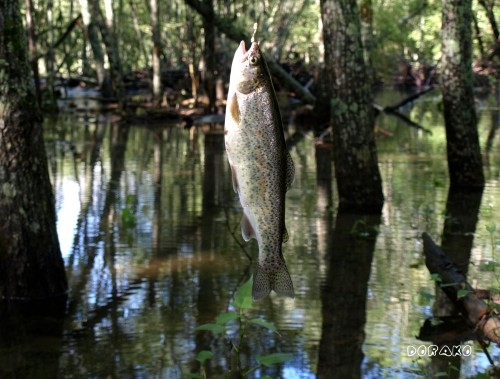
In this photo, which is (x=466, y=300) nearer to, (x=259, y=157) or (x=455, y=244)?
(x=455, y=244)

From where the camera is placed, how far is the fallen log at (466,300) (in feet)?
19.9

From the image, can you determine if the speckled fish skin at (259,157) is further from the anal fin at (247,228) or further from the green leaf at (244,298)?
the green leaf at (244,298)

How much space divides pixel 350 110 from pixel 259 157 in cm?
870

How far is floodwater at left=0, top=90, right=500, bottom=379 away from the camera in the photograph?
6312 millimetres

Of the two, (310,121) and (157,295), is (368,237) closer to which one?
(157,295)

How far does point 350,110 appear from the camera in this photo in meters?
11.2

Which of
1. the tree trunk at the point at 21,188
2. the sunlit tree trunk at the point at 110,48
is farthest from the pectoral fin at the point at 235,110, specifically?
the sunlit tree trunk at the point at 110,48

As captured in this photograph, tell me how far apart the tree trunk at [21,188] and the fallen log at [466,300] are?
330 centimetres

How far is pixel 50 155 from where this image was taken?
62.2 feet

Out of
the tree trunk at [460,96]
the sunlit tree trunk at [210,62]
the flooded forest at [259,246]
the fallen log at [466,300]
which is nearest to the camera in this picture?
the flooded forest at [259,246]

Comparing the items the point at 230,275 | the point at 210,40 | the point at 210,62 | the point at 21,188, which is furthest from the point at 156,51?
the point at 21,188

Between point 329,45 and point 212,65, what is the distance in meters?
16.7

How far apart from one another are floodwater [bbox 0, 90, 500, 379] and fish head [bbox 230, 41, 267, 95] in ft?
11.8

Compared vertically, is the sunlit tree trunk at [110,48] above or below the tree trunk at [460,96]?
above
